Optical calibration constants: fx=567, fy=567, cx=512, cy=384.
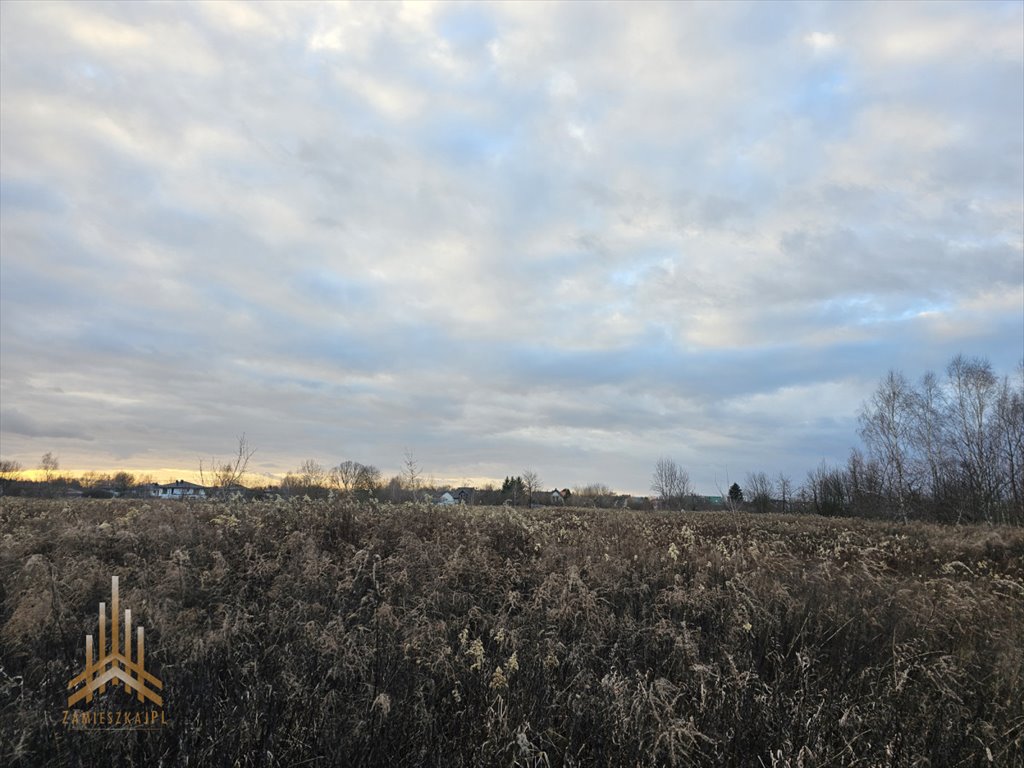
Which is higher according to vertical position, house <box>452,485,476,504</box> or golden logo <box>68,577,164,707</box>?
golden logo <box>68,577,164,707</box>

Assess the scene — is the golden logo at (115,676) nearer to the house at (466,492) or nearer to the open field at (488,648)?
the open field at (488,648)

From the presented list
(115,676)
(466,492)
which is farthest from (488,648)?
(466,492)

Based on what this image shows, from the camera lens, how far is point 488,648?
6688 mm

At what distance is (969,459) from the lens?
4756cm

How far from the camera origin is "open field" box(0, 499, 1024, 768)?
446cm

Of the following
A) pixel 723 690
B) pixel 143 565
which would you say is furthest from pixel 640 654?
pixel 143 565

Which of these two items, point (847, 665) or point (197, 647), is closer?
point (197, 647)

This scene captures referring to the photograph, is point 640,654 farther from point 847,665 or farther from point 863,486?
point 863,486

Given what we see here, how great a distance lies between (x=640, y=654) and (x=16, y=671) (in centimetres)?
674

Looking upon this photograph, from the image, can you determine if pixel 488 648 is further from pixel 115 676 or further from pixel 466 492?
pixel 466 492

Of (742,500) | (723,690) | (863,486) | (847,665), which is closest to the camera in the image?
(723,690)

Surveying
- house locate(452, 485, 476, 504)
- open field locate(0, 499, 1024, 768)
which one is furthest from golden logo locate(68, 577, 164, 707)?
house locate(452, 485, 476, 504)

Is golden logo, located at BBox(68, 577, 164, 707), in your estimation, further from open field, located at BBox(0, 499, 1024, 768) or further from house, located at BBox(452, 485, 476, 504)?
house, located at BBox(452, 485, 476, 504)

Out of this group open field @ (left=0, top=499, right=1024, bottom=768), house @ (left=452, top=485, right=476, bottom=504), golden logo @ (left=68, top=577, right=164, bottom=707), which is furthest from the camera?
house @ (left=452, top=485, right=476, bottom=504)
